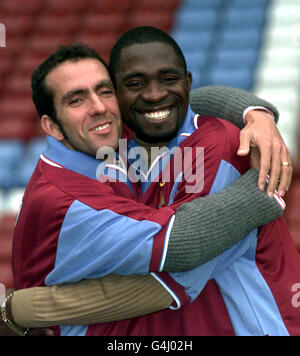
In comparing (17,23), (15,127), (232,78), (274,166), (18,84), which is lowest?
(15,127)

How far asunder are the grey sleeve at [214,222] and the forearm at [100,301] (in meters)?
0.08

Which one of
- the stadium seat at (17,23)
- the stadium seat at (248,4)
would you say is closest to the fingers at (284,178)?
the stadium seat at (248,4)

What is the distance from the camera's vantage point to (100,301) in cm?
152

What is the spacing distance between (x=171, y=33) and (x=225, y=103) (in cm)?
429

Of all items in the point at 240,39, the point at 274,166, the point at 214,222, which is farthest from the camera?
the point at 240,39

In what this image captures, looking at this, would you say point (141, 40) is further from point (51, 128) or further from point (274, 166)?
point (274, 166)

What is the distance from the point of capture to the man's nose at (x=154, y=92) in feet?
5.56

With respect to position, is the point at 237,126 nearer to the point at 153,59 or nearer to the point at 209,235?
the point at 153,59

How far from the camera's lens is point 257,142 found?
1.63 metres

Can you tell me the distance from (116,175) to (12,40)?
4895mm

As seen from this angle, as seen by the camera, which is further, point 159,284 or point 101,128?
point 101,128

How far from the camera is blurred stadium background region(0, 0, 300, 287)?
4852 millimetres
